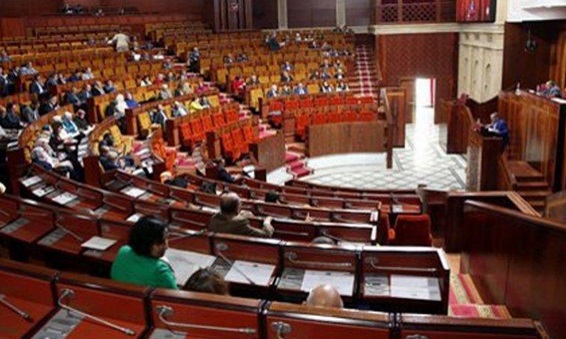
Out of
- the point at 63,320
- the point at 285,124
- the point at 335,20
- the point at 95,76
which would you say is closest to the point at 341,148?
the point at 285,124

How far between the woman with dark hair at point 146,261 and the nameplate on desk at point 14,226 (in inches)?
60.3

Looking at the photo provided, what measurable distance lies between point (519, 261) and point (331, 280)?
1421 mm

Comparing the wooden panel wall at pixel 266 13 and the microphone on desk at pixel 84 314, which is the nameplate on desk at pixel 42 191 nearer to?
the microphone on desk at pixel 84 314

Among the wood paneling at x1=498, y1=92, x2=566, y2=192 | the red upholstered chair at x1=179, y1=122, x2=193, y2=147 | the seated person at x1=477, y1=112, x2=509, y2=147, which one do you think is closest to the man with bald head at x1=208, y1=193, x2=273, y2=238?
the wood paneling at x1=498, y1=92, x2=566, y2=192

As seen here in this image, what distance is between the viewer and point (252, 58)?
45.4 feet

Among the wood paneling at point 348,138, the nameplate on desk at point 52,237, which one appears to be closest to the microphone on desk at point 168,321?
the nameplate on desk at point 52,237

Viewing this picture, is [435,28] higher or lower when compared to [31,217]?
higher

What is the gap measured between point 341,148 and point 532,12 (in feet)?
13.4

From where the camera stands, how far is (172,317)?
1.90 m

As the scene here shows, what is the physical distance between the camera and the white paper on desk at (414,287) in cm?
245

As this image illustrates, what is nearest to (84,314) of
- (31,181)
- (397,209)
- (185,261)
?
(185,261)

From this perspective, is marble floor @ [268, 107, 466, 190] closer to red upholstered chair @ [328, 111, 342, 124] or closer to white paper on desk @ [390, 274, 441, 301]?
red upholstered chair @ [328, 111, 342, 124]

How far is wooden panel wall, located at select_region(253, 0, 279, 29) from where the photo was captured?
55.3 ft

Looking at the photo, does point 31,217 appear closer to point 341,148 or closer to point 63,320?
point 63,320
